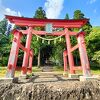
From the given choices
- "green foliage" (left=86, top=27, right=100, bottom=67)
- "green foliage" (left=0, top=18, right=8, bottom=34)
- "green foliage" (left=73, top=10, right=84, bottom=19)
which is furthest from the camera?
"green foliage" (left=0, top=18, right=8, bottom=34)

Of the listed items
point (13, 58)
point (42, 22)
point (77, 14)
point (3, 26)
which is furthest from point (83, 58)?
point (3, 26)

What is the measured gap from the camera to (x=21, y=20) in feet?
39.1

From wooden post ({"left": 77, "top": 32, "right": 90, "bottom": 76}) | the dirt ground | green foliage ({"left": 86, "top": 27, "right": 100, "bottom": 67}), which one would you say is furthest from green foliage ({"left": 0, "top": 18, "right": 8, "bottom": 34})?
the dirt ground

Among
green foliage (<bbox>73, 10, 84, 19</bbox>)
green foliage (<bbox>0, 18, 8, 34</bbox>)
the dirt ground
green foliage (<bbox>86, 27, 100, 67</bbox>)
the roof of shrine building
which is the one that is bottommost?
the dirt ground

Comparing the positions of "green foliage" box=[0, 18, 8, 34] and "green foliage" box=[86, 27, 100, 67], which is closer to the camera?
"green foliage" box=[86, 27, 100, 67]

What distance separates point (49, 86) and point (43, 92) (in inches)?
13.6

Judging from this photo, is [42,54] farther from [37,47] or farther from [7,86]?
[7,86]

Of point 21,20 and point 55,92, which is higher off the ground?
point 21,20

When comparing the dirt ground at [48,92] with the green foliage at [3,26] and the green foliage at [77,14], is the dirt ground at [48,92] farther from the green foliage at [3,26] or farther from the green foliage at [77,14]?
the green foliage at [3,26]

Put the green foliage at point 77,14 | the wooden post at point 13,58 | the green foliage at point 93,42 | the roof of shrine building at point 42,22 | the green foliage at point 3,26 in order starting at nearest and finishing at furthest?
the wooden post at point 13,58 < the roof of shrine building at point 42,22 < the green foliage at point 93,42 < the green foliage at point 77,14 < the green foliage at point 3,26

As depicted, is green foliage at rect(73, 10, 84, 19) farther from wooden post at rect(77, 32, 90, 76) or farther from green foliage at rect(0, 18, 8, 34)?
wooden post at rect(77, 32, 90, 76)

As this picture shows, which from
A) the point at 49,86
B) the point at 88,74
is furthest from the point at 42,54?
the point at 49,86

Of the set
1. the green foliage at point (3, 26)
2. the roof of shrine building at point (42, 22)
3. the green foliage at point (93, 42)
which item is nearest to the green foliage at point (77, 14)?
the green foliage at point (93, 42)

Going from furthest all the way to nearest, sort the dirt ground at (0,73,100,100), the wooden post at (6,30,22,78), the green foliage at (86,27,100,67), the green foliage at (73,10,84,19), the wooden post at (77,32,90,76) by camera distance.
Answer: the green foliage at (73,10,84,19) → the green foliage at (86,27,100,67) → the wooden post at (77,32,90,76) → the wooden post at (6,30,22,78) → the dirt ground at (0,73,100,100)
